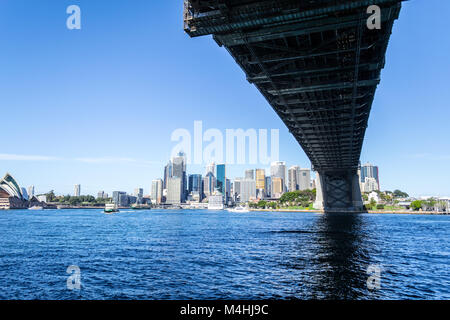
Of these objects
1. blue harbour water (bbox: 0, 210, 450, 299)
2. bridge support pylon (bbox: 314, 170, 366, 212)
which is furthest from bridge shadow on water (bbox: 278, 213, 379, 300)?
bridge support pylon (bbox: 314, 170, 366, 212)

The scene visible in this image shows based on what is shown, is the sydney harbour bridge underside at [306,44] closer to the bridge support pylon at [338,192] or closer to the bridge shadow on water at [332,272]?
the bridge shadow on water at [332,272]

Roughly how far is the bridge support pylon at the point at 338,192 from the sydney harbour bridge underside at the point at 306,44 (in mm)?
80009

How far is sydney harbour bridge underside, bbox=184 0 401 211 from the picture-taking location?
19.0 m

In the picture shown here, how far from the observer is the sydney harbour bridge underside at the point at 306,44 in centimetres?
1905

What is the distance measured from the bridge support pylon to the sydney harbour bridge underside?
80.0 meters

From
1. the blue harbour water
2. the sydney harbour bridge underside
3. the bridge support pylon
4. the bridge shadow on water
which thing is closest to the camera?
the bridge shadow on water

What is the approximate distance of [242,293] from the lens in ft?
49.1

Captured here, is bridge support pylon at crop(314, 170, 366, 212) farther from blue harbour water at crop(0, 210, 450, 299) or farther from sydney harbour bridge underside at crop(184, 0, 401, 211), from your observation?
blue harbour water at crop(0, 210, 450, 299)

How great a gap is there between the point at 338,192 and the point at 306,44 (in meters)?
113

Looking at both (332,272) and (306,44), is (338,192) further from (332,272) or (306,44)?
(332,272)

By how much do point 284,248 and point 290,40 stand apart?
747 inches

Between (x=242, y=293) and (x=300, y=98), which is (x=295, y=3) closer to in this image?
(x=242, y=293)
